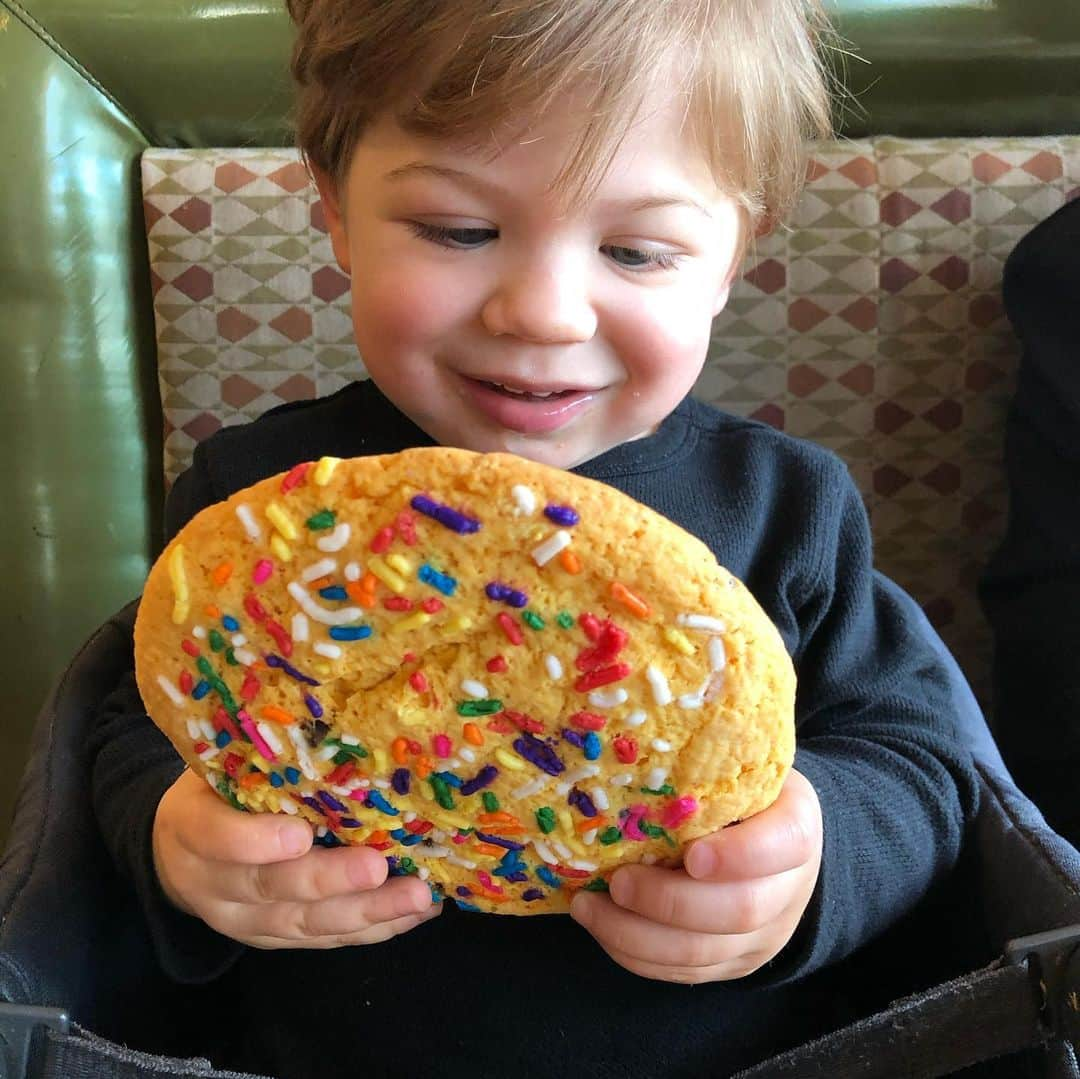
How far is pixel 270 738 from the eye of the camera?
559 millimetres

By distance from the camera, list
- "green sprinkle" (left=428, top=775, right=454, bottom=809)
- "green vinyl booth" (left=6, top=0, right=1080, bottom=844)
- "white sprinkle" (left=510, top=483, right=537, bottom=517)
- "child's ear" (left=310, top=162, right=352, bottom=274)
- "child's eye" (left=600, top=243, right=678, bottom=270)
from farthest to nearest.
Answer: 1. "green vinyl booth" (left=6, top=0, right=1080, bottom=844)
2. "child's ear" (left=310, top=162, right=352, bottom=274)
3. "child's eye" (left=600, top=243, right=678, bottom=270)
4. "green sprinkle" (left=428, top=775, right=454, bottom=809)
5. "white sprinkle" (left=510, top=483, right=537, bottom=517)

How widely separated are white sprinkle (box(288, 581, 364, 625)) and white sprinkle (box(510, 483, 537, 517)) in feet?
0.30

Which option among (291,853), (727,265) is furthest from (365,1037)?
(727,265)

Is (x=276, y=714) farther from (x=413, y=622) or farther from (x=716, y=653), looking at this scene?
(x=716, y=653)

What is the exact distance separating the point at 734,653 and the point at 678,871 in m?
0.16

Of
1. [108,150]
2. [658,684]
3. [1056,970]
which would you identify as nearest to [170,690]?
[658,684]

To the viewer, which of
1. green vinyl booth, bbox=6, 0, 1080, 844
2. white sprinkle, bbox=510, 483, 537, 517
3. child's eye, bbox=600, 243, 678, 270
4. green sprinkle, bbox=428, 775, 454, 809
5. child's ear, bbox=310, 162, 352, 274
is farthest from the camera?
green vinyl booth, bbox=6, 0, 1080, 844

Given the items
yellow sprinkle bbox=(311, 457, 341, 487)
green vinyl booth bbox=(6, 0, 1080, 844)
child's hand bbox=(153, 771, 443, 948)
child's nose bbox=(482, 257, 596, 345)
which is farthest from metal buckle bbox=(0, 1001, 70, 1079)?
Result: green vinyl booth bbox=(6, 0, 1080, 844)

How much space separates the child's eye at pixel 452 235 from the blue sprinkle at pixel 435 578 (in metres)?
0.27

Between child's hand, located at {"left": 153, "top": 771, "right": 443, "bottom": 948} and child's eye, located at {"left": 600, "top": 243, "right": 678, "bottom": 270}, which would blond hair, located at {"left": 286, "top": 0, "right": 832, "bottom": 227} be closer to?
child's eye, located at {"left": 600, "top": 243, "right": 678, "bottom": 270}

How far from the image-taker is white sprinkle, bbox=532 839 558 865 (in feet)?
1.97

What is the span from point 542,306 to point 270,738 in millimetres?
290

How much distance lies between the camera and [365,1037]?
818 millimetres

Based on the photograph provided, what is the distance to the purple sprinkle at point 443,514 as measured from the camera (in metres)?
0.47
